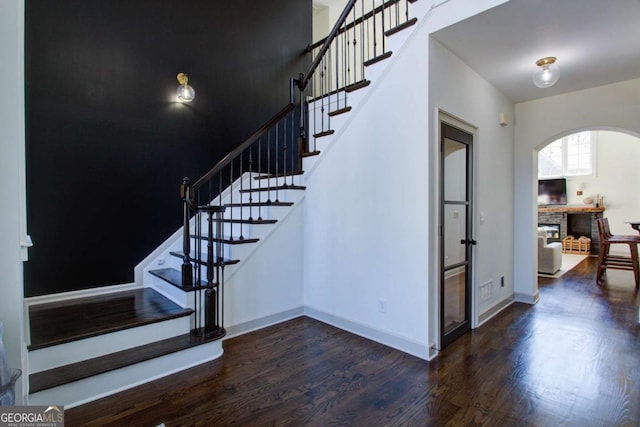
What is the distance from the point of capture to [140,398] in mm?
2137

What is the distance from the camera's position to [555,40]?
2709mm

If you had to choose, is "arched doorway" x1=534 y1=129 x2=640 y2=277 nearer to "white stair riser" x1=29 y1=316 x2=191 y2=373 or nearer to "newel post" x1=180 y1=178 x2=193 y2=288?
"newel post" x1=180 y1=178 x2=193 y2=288

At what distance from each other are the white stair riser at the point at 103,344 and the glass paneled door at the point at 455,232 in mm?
2293

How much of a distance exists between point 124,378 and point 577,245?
991cm

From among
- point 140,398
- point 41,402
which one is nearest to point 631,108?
point 140,398

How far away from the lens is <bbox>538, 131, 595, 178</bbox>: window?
27.4 ft

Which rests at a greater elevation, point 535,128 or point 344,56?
point 344,56

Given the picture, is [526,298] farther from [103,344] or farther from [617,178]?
[617,178]

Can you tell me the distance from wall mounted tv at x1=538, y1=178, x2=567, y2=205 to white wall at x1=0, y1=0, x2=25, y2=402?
1063 cm

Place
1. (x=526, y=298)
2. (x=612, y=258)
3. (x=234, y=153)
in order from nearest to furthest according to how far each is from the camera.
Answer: (x=234, y=153) < (x=526, y=298) < (x=612, y=258)

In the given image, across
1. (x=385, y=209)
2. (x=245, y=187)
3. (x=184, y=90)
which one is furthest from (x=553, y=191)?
(x=184, y=90)

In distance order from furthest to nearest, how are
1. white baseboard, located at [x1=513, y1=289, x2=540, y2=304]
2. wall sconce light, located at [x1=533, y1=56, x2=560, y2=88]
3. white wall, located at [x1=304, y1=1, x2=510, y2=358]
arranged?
white baseboard, located at [x1=513, y1=289, x2=540, y2=304], wall sconce light, located at [x1=533, y1=56, x2=560, y2=88], white wall, located at [x1=304, y1=1, x2=510, y2=358]

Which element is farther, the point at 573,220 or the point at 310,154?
the point at 573,220

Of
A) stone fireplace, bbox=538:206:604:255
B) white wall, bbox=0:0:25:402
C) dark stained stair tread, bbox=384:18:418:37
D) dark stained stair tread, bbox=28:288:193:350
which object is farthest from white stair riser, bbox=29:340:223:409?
stone fireplace, bbox=538:206:604:255
